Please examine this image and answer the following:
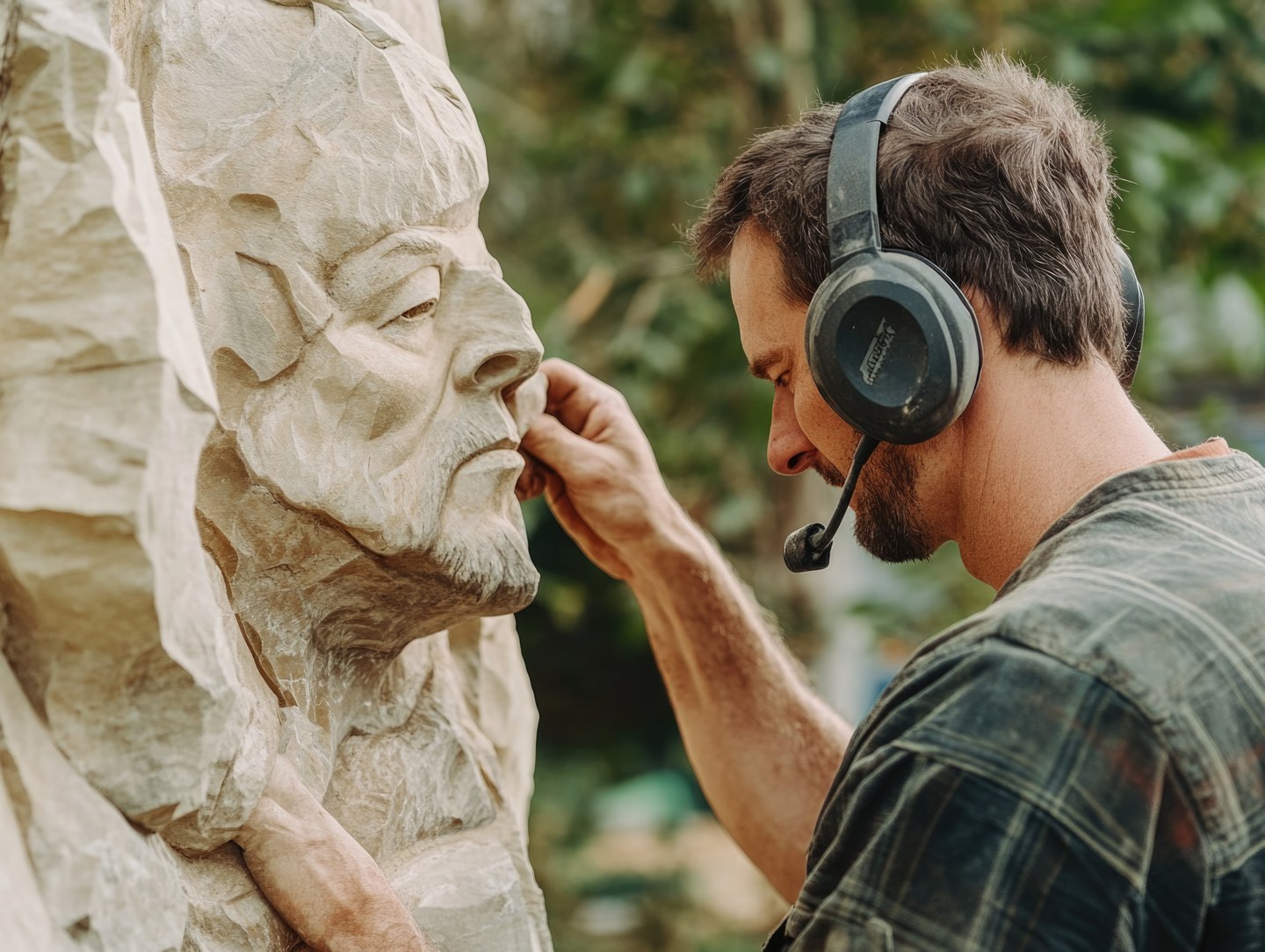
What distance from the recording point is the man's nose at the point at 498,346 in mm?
1514

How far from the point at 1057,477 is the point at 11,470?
99 centimetres

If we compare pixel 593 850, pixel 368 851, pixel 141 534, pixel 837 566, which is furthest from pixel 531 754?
pixel 593 850

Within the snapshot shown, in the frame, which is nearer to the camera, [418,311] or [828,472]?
[418,311]

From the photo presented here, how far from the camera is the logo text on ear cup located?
4.63ft

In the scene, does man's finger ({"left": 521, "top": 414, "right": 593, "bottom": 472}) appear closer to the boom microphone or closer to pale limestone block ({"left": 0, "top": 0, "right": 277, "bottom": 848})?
the boom microphone

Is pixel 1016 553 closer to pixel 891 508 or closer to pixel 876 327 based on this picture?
pixel 891 508

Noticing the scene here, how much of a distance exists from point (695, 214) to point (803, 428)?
3.49 metres

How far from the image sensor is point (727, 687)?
2.24m

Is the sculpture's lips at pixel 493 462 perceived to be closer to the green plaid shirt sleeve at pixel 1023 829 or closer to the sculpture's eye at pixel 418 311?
the sculpture's eye at pixel 418 311

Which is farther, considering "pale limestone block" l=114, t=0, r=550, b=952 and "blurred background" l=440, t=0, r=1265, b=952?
"blurred background" l=440, t=0, r=1265, b=952

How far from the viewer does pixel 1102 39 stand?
4.67m

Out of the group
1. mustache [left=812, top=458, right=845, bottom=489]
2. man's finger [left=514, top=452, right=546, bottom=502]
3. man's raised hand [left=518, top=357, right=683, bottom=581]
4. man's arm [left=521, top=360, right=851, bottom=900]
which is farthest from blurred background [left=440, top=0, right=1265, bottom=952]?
mustache [left=812, top=458, right=845, bottom=489]

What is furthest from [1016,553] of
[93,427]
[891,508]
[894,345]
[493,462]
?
[93,427]

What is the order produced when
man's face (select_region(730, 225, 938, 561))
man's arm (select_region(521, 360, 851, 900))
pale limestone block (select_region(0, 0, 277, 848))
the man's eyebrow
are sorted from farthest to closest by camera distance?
man's arm (select_region(521, 360, 851, 900)) → the man's eyebrow → man's face (select_region(730, 225, 938, 561)) → pale limestone block (select_region(0, 0, 277, 848))
